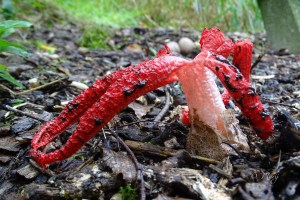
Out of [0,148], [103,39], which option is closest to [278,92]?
[0,148]

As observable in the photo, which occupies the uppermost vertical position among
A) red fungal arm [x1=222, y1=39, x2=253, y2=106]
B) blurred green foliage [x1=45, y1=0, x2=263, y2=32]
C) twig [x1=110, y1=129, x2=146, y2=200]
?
red fungal arm [x1=222, y1=39, x2=253, y2=106]

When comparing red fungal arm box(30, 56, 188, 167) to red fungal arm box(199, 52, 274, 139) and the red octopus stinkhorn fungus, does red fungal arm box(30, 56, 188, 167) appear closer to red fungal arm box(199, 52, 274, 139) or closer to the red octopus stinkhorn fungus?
the red octopus stinkhorn fungus

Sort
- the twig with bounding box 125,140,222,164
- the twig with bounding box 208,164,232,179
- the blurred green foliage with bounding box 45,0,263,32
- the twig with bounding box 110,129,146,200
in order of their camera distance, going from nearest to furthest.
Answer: the twig with bounding box 110,129,146,200
the twig with bounding box 208,164,232,179
the twig with bounding box 125,140,222,164
the blurred green foliage with bounding box 45,0,263,32

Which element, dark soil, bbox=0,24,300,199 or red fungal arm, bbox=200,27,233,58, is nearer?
dark soil, bbox=0,24,300,199

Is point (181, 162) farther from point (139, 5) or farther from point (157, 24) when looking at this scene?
point (139, 5)

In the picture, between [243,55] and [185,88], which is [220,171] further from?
[243,55]

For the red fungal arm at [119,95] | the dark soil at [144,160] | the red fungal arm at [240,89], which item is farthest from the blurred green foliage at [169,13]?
the red fungal arm at [119,95]

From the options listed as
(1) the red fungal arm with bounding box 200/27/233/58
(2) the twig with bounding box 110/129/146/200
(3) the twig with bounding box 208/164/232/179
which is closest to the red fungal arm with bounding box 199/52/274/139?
(1) the red fungal arm with bounding box 200/27/233/58

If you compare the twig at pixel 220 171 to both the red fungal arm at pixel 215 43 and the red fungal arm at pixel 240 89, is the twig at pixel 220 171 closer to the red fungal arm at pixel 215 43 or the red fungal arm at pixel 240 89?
the red fungal arm at pixel 240 89
